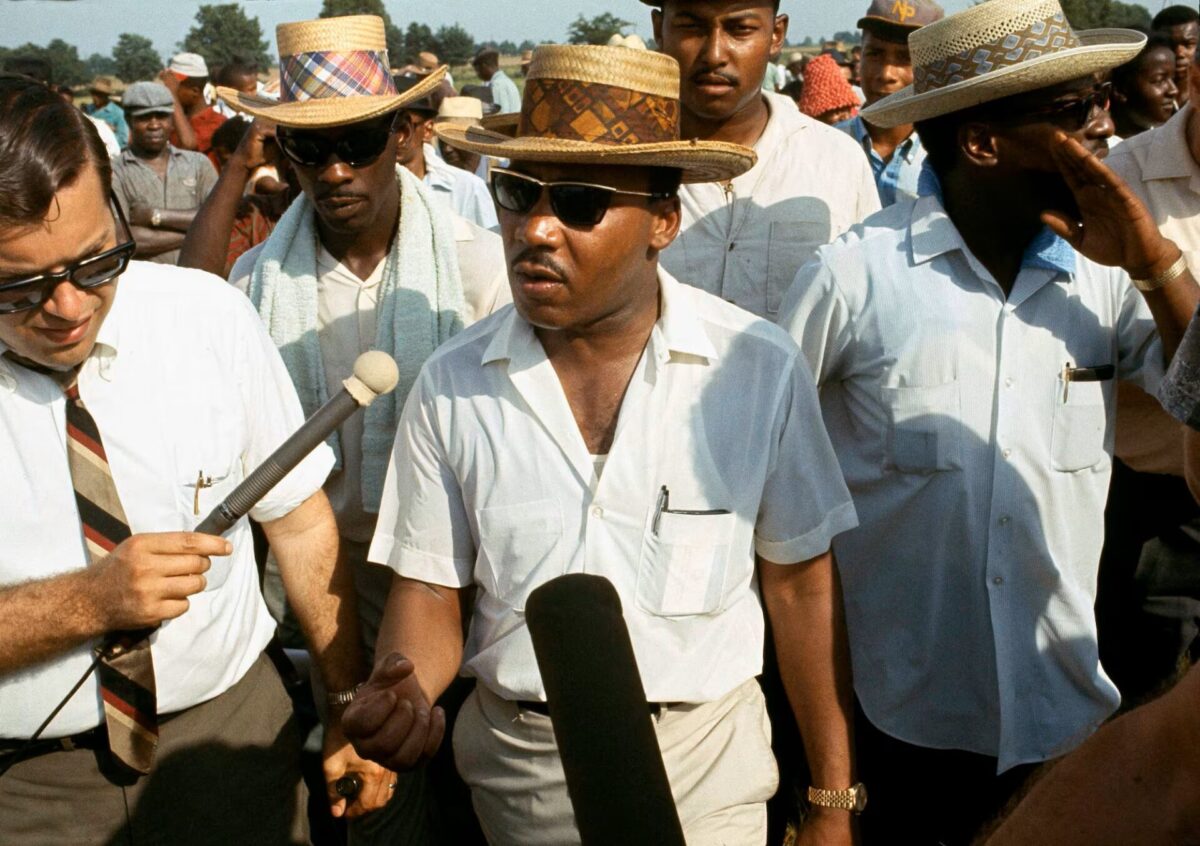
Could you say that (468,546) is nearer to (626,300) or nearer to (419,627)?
(419,627)

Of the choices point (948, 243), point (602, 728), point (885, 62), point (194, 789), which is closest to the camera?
point (602, 728)

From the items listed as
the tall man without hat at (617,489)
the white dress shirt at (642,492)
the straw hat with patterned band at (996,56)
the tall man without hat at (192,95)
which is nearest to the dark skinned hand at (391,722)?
the tall man without hat at (617,489)

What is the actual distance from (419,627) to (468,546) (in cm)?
21

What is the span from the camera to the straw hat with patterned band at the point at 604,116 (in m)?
2.95

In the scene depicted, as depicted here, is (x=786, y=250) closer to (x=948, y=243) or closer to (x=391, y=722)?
(x=948, y=243)

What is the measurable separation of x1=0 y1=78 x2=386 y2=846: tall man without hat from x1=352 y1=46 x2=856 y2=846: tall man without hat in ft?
1.33

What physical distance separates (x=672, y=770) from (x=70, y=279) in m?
1.63

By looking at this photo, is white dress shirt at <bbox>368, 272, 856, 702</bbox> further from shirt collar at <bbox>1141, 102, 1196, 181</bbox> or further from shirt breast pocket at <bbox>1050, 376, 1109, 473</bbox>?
shirt collar at <bbox>1141, 102, 1196, 181</bbox>

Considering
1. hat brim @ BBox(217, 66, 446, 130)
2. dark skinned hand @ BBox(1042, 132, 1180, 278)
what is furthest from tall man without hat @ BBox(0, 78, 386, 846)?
dark skinned hand @ BBox(1042, 132, 1180, 278)

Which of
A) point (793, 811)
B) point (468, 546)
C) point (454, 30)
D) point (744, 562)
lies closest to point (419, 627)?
point (468, 546)

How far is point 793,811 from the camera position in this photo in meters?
3.66

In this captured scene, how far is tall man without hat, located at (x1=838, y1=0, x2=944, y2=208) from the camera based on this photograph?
673cm

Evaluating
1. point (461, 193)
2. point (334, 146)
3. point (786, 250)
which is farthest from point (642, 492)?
point (461, 193)

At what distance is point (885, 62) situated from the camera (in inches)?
279
